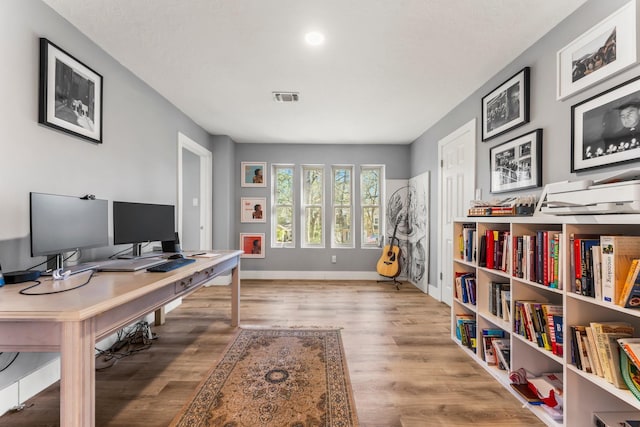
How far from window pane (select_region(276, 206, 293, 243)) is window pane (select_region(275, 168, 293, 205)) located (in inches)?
4.8

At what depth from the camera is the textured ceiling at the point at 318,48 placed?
1863mm

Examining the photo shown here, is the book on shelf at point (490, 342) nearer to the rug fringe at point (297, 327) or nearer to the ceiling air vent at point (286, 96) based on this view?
the rug fringe at point (297, 327)

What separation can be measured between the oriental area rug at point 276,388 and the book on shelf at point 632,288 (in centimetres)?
134

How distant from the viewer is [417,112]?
3672mm

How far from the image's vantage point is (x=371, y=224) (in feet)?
17.5

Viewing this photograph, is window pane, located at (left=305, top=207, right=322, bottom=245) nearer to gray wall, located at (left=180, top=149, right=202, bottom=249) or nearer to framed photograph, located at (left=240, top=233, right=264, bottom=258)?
framed photograph, located at (left=240, top=233, right=264, bottom=258)

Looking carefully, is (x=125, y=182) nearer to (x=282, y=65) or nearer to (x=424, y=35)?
(x=282, y=65)

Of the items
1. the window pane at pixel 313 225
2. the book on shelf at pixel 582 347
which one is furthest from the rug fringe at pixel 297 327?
the window pane at pixel 313 225

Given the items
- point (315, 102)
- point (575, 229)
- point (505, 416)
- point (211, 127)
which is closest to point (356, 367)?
point (505, 416)

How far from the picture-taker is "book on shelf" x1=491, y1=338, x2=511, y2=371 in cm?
203

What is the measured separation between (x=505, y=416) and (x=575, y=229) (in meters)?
1.07

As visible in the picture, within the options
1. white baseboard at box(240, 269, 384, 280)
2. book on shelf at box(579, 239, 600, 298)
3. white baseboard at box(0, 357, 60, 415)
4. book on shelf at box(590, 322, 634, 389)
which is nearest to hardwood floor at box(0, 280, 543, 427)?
white baseboard at box(0, 357, 60, 415)

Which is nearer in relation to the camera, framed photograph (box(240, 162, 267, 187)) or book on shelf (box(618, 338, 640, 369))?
book on shelf (box(618, 338, 640, 369))

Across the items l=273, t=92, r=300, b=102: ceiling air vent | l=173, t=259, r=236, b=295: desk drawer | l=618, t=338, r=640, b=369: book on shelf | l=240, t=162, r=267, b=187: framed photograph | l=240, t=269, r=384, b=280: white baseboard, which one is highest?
l=273, t=92, r=300, b=102: ceiling air vent
